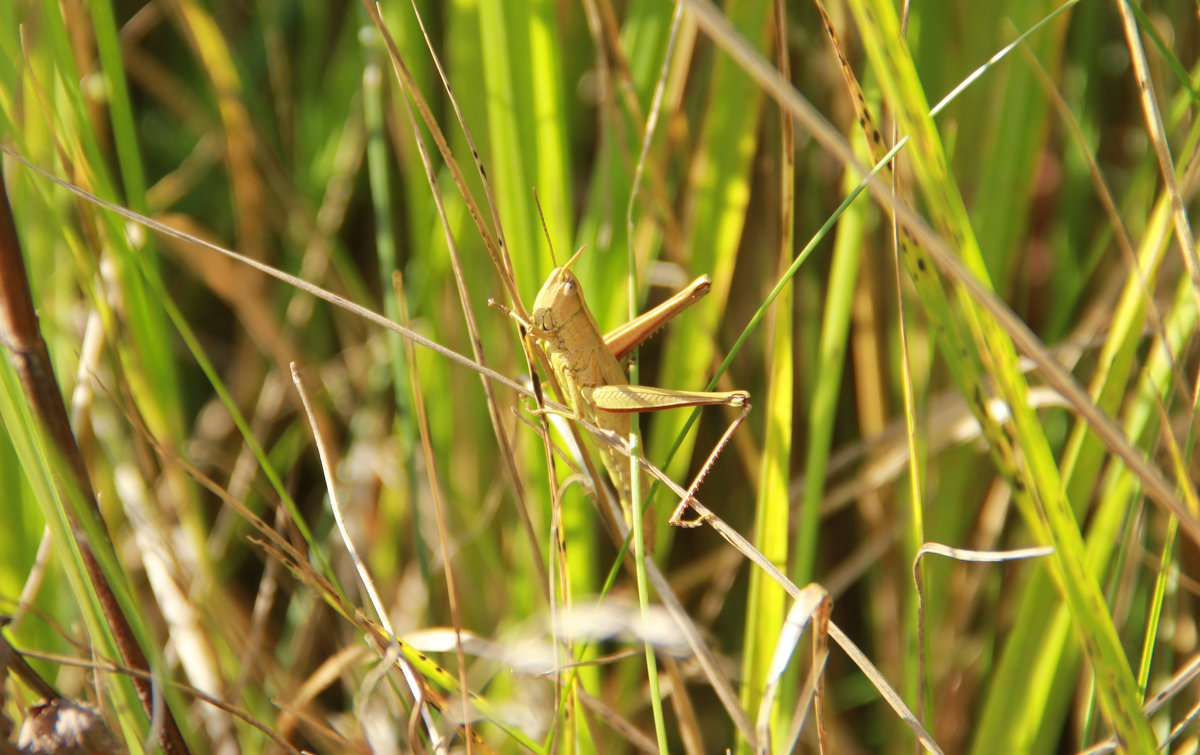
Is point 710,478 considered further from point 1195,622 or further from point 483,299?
point 1195,622

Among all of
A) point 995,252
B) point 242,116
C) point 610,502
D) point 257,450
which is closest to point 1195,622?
point 995,252

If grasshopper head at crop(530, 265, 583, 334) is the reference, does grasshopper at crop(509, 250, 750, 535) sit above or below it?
below

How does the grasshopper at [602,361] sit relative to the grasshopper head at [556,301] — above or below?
below

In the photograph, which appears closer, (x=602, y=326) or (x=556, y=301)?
(x=556, y=301)

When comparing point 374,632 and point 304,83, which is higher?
point 304,83
